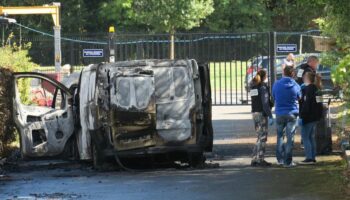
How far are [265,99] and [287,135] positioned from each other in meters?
0.70

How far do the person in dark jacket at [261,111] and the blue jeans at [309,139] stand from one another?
668 millimetres

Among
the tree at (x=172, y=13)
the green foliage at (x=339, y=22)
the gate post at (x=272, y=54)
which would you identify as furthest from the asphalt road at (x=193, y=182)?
the tree at (x=172, y=13)

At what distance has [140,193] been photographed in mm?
9570

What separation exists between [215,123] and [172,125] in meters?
7.32

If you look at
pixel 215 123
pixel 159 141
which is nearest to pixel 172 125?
pixel 159 141

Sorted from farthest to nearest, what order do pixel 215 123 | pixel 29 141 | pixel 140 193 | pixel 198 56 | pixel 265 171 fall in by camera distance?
pixel 198 56 → pixel 215 123 → pixel 29 141 → pixel 265 171 → pixel 140 193

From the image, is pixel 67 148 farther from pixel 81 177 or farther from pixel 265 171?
pixel 265 171

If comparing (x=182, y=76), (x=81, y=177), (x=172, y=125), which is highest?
(x=182, y=76)

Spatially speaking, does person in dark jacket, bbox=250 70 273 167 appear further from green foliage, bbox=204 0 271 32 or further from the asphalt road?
green foliage, bbox=204 0 271 32

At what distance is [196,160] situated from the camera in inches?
492

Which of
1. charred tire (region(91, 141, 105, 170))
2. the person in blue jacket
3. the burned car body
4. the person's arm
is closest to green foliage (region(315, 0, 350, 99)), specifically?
the person in blue jacket

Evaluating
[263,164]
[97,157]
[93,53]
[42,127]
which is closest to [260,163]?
[263,164]

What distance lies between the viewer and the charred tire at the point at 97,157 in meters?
12.0

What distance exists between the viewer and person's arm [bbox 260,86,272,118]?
11992mm
